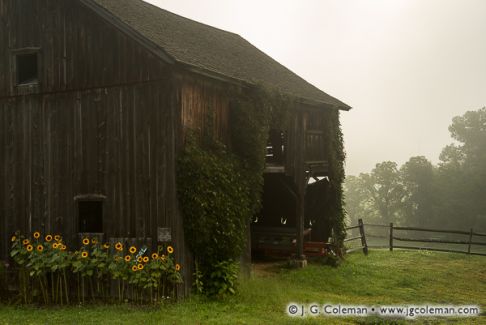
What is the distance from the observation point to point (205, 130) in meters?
13.8

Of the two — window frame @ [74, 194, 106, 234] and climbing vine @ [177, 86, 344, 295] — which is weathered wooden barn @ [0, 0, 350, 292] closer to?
window frame @ [74, 194, 106, 234]

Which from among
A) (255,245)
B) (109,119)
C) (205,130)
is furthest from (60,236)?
(255,245)

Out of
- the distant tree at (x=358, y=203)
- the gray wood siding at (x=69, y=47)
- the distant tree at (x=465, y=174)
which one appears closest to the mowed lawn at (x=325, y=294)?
the gray wood siding at (x=69, y=47)

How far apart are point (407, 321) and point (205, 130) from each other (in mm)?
6643

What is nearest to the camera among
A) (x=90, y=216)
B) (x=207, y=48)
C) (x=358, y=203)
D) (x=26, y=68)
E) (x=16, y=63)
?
(x=90, y=216)

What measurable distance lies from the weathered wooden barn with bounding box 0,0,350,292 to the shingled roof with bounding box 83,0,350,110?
4.0 inches

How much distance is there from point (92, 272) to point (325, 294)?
6233 millimetres

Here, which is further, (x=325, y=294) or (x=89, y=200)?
(x=325, y=294)

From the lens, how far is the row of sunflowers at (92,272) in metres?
12.3

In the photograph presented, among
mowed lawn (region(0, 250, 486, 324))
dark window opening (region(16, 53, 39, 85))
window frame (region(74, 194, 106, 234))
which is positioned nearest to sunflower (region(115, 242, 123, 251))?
window frame (region(74, 194, 106, 234))

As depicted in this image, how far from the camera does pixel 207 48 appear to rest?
55.6 feet

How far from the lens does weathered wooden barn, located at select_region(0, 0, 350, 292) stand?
12.8 metres

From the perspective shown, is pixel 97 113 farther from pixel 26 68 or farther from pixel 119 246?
pixel 119 246

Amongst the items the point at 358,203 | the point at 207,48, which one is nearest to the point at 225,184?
the point at 207,48
